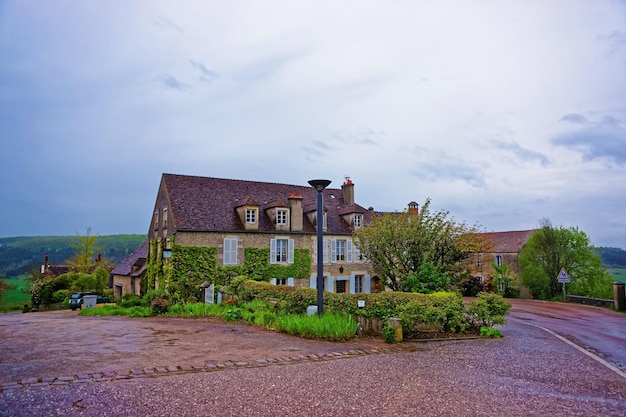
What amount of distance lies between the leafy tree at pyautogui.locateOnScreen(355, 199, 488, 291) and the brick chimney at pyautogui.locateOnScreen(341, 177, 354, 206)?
1408 centimetres

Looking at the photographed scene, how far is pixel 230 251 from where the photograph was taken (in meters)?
25.0

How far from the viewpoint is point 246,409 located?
550 cm

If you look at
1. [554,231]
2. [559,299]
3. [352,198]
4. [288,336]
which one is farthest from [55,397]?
[554,231]

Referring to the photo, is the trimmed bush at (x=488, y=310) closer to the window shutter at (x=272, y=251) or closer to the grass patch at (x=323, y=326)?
the grass patch at (x=323, y=326)

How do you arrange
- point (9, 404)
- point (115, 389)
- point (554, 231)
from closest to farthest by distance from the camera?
point (9, 404) < point (115, 389) < point (554, 231)

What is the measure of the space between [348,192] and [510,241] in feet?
58.8

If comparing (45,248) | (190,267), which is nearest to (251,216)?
(190,267)

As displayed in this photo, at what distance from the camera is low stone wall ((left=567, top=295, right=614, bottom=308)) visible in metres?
23.4

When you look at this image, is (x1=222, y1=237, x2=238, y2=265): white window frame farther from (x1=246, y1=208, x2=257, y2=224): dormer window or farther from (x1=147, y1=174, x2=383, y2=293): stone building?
(x1=246, y1=208, x2=257, y2=224): dormer window

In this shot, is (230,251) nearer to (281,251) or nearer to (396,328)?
(281,251)

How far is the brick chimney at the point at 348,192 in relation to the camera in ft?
105

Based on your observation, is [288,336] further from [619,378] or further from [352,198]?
[352,198]

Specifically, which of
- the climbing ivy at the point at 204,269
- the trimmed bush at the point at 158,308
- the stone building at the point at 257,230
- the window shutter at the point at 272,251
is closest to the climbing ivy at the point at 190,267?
the climbing ivy at the point at 204,269

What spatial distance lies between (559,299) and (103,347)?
28.5m
